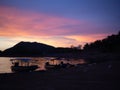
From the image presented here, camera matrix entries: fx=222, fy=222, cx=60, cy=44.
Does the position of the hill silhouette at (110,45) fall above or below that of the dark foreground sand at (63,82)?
above

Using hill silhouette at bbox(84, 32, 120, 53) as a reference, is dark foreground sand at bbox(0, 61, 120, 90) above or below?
below

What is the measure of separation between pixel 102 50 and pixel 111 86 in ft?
472

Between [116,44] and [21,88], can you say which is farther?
[116,44]

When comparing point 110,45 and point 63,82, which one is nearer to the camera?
point 63,82

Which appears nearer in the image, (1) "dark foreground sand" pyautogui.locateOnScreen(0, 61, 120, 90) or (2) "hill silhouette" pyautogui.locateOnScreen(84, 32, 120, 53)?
(1) "dark foreground sand" pyautogui.locateOnScreen(0, 61, 120, 90)

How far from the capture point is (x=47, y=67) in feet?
211

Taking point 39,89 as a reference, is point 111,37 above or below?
above

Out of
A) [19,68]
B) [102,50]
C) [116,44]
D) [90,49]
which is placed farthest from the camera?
[90,49]

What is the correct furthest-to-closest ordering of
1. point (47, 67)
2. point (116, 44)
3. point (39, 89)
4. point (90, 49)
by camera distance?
1. point (90, 49)
2. point (116, 44)
3. point (47, 67)
4. point (39, 89)

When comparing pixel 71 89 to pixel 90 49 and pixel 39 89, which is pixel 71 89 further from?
pixel 90 49

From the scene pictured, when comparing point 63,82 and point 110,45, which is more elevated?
point 110,45

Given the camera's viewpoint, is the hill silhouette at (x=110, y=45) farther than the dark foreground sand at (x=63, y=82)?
Yes

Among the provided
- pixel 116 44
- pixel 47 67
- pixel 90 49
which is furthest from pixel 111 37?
pixel 47 67

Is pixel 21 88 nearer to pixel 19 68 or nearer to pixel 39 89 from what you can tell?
pixel 39 89
